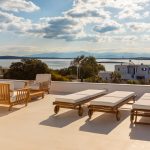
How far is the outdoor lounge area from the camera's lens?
446cm

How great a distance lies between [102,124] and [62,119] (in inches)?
35.9

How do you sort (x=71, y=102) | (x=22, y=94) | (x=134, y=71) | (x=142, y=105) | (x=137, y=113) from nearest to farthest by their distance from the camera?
(x=142, y=105) → (x=137, y=113) → (x=71, y=102) → (x=22, y=94) → (x=134, y=71)

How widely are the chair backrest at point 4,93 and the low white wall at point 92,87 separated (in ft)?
11.1

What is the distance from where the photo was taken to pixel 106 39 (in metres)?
25.7

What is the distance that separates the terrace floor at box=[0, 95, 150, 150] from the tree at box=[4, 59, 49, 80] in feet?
64.8

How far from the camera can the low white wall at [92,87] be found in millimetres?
9221

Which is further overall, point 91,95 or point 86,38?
point 86,38

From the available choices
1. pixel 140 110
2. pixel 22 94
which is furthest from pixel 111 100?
pixel 22 94

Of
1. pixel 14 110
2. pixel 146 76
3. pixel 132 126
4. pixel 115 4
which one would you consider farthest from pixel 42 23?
pixel 146 76

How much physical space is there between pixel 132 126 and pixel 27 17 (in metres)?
17.4

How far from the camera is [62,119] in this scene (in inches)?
242

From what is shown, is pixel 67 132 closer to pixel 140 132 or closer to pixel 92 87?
pixel 140 132

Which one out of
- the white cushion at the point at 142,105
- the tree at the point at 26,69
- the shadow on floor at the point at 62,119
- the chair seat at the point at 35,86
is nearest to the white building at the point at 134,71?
the tree at the point at 26,69

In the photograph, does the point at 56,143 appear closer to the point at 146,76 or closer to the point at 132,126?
the point at 132,126
